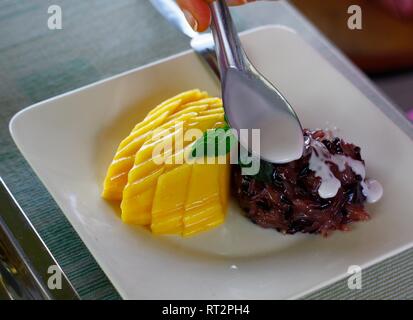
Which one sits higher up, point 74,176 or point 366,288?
point 74,176

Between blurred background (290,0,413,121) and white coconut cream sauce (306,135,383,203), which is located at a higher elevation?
blurred background (290,0,413,121)

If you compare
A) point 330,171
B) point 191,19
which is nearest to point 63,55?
point 191,19

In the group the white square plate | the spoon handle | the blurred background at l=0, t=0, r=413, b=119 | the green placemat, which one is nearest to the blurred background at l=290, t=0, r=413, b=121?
the blurred background at l=0, t=0, r=413, b=119

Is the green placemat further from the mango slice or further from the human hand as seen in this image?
the human hand

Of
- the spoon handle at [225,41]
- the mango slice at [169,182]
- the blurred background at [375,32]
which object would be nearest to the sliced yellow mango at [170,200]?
the mango slice at [169,182]

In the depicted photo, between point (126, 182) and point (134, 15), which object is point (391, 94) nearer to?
point (134, 15)

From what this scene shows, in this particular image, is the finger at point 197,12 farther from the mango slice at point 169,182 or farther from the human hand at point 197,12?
the mango slice at point 169,182

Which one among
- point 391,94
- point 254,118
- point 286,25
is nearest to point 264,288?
point 254,118
